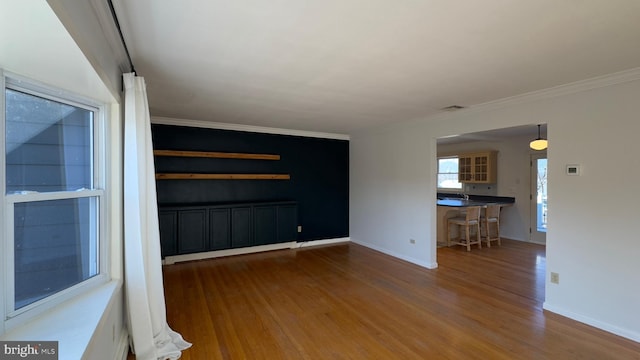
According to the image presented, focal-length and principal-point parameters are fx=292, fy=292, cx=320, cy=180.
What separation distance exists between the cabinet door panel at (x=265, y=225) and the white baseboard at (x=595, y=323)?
4.08 metres

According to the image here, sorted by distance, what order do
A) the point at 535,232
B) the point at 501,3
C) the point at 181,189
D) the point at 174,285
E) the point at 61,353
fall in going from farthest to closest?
the point at 535,232, the point at 181,189, the point at 174,285, the point at 501,3, the point at 61,353

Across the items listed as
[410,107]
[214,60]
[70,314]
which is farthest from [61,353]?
[410,107]

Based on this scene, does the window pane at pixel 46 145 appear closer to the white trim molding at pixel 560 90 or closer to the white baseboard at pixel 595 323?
the white trim molding at pixel 560 90

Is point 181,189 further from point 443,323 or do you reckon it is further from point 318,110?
point 443,323

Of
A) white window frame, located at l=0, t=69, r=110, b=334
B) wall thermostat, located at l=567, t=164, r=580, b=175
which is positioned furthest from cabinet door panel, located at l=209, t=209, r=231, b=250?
wall thermostat, located at l=567, t=164, r=580, b=175

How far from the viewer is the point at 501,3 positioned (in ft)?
5.19

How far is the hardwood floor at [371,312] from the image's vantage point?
2.48 m

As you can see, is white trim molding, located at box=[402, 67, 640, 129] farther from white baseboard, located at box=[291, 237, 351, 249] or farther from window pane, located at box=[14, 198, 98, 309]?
window pane, located at box=[14, 198, 98, 309]

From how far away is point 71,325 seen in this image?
4.99 feet

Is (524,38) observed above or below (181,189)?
above

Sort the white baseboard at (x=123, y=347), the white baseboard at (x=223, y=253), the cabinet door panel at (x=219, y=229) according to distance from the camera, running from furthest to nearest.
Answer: the cabinet door panel at (x=219, y=229) → the white baseboard at (x=223, y=253) → the white baseboard at (x=123, y=347)

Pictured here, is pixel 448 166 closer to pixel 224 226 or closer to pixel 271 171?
pixel 271 171

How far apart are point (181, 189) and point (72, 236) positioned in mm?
3205

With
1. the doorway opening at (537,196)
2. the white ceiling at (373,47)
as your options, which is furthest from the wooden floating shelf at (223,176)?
the doorway opening at (537,196)
